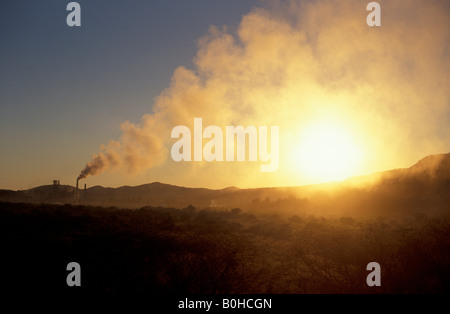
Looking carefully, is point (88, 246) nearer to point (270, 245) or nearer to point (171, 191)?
point (270, 245)

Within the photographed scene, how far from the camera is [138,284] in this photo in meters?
8.73

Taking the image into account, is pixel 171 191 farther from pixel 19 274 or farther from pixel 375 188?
pixel 19 274

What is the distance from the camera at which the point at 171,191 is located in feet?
475

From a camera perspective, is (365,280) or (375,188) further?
(375,188)

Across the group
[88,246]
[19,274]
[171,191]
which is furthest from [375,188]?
[171,191]

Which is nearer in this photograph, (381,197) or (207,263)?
(207,263)

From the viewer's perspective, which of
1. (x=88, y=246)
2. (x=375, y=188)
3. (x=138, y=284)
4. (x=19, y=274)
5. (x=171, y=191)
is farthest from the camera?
(x=171, y=191)

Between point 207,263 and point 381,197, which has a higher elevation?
point 207,263

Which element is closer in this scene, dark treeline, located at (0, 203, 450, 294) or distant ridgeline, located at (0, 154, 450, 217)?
dark treeline, located at (0, 203, 450, 294)

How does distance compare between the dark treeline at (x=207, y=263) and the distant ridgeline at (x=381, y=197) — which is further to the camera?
the distant ridgeline at (x=381, y=197)
